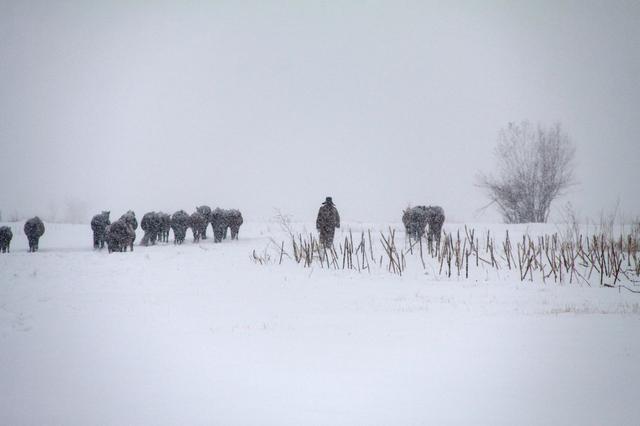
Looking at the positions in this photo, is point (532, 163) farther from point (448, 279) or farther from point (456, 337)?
point (456, 337)

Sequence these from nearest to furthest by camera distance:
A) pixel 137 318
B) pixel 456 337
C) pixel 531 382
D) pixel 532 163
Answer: pixel 531 382, pixel 456 337, pixel 137 318, pixel 532 163

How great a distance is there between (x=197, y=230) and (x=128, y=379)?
17.3 metres

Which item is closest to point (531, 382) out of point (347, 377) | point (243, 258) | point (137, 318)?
point (347, 377)

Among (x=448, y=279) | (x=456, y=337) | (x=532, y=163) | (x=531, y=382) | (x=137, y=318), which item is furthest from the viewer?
(x=532, y=163)

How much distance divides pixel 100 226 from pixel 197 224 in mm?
4295

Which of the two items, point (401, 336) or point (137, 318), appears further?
point (137, 318)

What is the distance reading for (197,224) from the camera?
68.4 feet

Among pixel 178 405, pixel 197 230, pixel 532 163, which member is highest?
pixel 532 163

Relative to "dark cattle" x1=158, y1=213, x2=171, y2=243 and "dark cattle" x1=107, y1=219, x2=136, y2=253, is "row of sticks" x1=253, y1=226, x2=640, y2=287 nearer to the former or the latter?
"dark cattle" x1=107, y1=219, x2=136, y2=253

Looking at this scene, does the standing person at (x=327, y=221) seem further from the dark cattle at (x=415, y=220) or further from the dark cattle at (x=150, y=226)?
the dark cattle at (x=150, y=226)

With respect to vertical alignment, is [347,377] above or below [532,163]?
below

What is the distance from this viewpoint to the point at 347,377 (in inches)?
174

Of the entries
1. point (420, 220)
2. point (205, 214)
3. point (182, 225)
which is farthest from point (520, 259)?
point (205, 214)

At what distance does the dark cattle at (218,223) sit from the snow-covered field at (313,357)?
37.1 feet
